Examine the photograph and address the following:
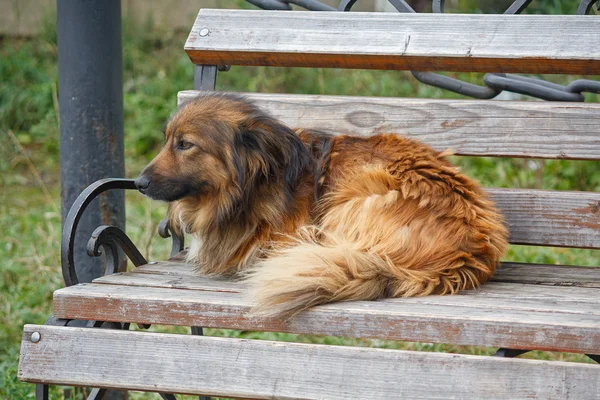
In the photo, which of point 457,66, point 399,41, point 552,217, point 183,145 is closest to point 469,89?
point 457,66

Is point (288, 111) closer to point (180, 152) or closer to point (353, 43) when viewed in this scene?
point (353, 43)

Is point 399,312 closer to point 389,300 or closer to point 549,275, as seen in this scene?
point 389,300

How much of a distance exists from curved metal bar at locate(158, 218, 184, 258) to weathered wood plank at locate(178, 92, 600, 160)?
0.45 meters

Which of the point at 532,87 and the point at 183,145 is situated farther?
the point at 532,87

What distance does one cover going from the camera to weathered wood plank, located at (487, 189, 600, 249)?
8.81ft

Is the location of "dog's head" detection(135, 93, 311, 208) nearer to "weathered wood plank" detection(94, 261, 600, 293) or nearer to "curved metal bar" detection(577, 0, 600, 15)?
"weathered wood plank" detection(94, 261, 600, 293)

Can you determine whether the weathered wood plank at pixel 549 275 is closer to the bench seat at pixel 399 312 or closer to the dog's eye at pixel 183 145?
the bench seat at pixel 399 312

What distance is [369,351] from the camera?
1.90 m

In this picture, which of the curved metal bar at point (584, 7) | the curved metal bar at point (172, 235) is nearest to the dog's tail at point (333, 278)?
the curved metal bar at point (172, 235)

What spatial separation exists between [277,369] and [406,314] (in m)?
0.34

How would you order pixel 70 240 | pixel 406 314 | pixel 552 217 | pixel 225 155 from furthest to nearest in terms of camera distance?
pixel 552 217
pixel 225 155
pixel 70 240
pixel 406 314

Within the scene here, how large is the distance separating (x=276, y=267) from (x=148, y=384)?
446 mm

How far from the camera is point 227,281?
97.2 inches

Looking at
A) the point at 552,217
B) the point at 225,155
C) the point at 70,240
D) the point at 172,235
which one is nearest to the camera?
the point at 70,240
